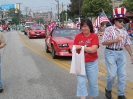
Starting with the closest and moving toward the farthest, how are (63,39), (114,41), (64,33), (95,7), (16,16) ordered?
(114,41) → (63,39) → (64,33) → (95,7) → (16,16)

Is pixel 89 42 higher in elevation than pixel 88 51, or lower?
higher

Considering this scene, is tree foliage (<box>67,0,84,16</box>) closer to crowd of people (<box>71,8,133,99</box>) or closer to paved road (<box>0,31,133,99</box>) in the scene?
paved road (<box>0,31,133,99</box>)

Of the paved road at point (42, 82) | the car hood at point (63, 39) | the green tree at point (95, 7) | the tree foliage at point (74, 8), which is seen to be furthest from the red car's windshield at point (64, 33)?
the tree foliage at point (74, 8)

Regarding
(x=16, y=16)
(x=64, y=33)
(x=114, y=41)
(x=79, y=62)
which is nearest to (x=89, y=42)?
(x=79, y=62)

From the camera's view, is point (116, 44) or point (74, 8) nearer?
point (116, 44)

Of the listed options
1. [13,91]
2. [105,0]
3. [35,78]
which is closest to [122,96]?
[13,91]

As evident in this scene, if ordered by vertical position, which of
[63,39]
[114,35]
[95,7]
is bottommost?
[63,39]

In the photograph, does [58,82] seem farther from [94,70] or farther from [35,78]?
[94,70]

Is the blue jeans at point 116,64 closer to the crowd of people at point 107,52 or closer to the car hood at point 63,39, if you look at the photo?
the crowd of people at point 107,52

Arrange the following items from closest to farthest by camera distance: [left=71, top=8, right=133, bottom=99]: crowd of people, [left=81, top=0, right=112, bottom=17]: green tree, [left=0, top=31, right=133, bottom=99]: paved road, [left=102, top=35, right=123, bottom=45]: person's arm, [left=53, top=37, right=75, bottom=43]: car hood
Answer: [left=71, top=8, right=133, bottom=99]: crowd of people → [left=102, top=35, right=123, bottom=45]: person's arm → [left=0, top=31, right=133, bottom=99]: paved road → [left=53, top=37, right=75, bottom=43]: car hood → [left=81, top=0, right=112, bottom=17]: green tree

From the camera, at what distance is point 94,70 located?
4434 millimetres

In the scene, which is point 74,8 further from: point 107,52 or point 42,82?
point 107,52

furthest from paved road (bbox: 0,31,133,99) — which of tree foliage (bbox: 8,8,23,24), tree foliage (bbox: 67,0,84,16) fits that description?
tree foliage (bbox: 8,8,23,24)

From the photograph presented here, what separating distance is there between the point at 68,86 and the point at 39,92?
A: 0.82 m
